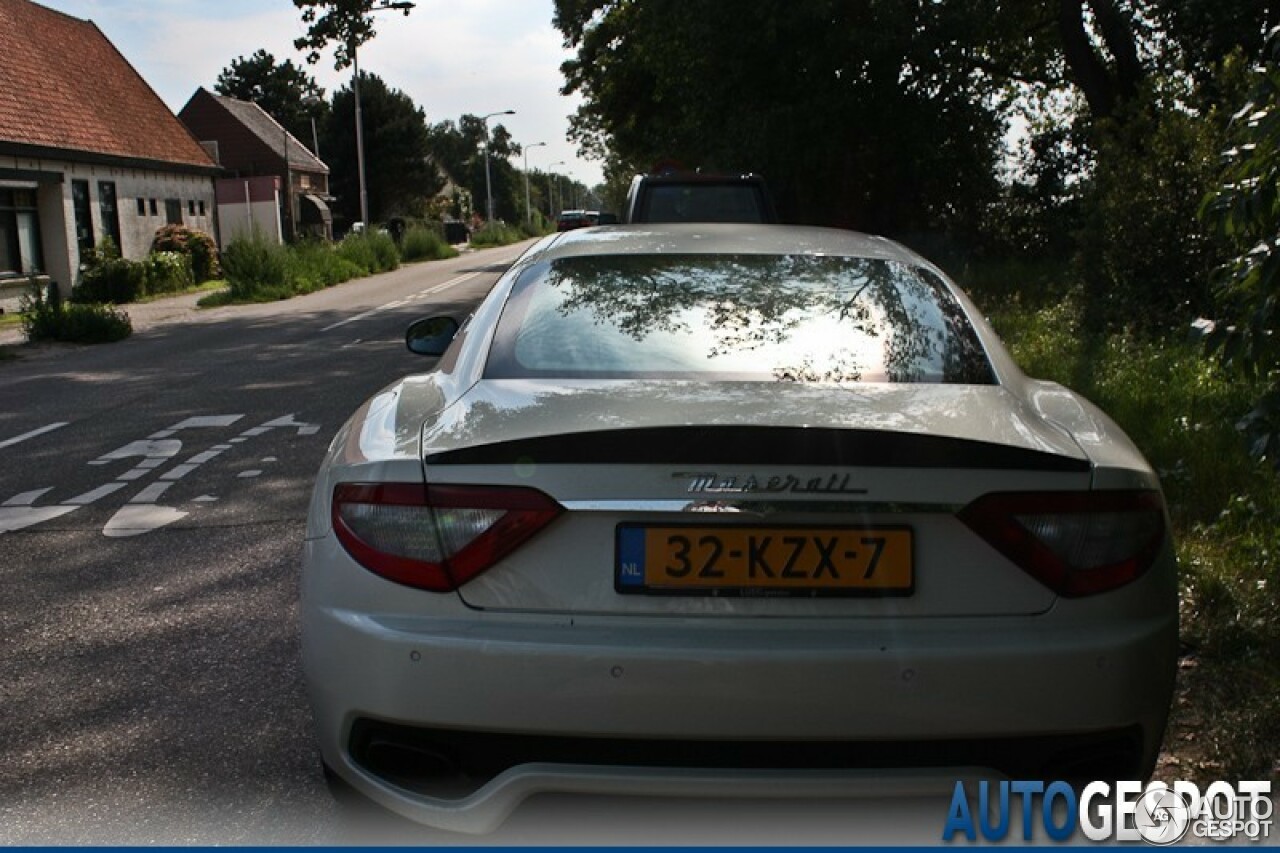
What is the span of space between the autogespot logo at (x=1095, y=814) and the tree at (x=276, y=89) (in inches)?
3675

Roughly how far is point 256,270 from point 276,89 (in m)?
76.5

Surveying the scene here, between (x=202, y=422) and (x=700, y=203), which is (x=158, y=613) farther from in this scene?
(x=700, y=203)

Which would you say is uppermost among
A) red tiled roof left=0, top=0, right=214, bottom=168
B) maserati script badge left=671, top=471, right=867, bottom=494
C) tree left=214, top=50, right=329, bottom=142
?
tree left=214, top=50, right=329, bottom=142

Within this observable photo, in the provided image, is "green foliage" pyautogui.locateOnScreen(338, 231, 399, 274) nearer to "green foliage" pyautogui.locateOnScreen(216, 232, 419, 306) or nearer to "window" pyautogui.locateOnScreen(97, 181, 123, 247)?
"green foliage" pyautogui.locateOnScreen(216, 232, 419, 306)

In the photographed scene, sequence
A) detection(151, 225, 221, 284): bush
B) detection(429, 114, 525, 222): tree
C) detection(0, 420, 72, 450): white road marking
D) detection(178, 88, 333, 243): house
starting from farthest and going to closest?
1. detection(429, 114, 525, 222): tree
2. detection(178, 88, 333, 243): house
3. detection(151, 225, 221, 284): bush
4. detection(0, 420, 72, 450): white road marking

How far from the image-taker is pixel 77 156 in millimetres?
28812

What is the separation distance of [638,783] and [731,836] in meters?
0.26

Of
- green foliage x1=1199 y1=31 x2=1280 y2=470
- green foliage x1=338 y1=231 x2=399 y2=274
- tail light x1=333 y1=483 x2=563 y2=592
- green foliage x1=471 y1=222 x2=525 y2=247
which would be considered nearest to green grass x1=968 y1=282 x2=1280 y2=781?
green foliage x1=1199 y1=31 x2=1280 y2=470

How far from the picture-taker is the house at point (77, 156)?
2680 cm

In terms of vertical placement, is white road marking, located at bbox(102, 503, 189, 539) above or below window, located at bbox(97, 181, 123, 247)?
below

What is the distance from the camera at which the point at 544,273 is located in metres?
3.79

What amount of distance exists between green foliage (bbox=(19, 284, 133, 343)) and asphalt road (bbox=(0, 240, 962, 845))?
7.84 metres

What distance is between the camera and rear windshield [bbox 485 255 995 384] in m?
3.12

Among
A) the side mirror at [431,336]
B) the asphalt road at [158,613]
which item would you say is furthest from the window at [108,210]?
the side mirror at [431,336]
